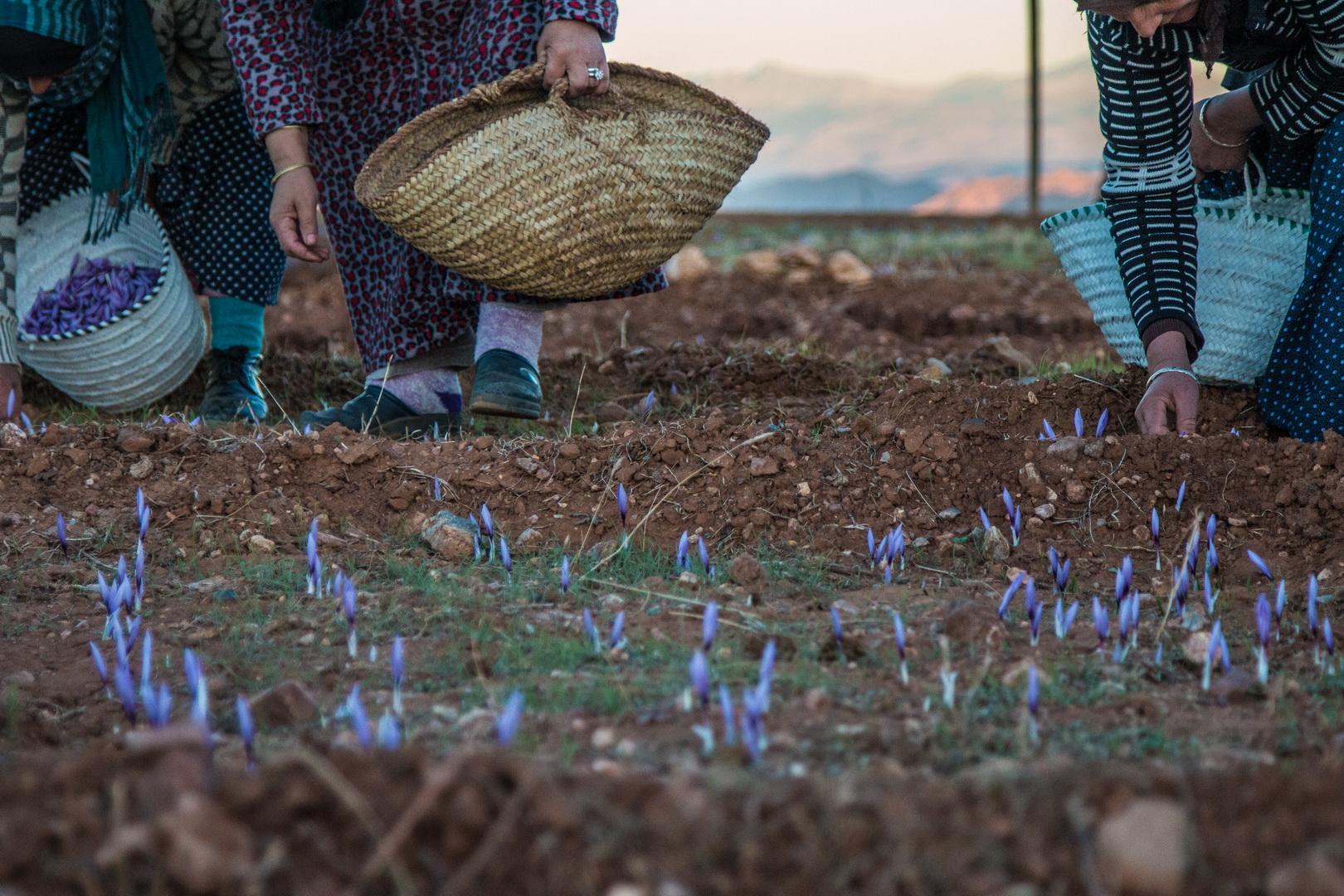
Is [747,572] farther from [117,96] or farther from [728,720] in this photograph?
[117,96]

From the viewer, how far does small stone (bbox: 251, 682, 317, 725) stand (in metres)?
1.65

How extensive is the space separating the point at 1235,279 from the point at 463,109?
69.3 inches

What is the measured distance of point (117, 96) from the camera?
340 cm

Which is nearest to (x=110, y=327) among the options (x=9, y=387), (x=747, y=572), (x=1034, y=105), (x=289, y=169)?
(x=9, y=387)

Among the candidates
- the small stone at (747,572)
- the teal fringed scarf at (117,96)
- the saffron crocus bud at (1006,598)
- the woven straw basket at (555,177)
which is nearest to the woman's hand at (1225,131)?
the woven straw basket at (555,177)

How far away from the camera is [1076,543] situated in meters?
2.41

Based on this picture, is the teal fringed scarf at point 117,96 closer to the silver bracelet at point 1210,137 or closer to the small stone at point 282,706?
the small stone at point 282,706

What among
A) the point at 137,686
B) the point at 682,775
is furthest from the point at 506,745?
the point at 137,686

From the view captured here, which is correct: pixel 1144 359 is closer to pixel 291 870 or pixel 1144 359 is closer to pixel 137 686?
pixel 137 686

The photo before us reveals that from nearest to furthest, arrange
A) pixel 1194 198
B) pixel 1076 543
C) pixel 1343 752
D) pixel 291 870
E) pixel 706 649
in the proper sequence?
pixel 291 870
pixel 1343 752
pixel 706 649
pixel 1076 543
pixel 1194 198

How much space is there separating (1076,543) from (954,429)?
36 cm

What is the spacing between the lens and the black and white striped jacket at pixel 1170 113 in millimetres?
2672

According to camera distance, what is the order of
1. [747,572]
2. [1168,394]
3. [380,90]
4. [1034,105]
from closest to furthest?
[747,572] → [1168,394] → [380,90] → [1034,105]

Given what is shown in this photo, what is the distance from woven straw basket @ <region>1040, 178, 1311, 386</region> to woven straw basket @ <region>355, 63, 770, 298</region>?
90 centimetres
